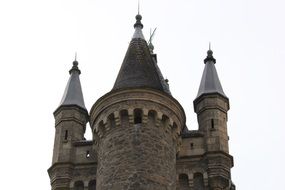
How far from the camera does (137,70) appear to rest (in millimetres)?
27906

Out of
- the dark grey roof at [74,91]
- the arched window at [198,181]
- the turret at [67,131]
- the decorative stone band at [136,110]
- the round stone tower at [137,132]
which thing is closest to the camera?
the round stone tower at [137,132]

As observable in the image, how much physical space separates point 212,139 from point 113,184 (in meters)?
5.51

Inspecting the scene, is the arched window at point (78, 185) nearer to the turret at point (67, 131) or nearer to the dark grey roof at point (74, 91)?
the turret at point (67, 131)

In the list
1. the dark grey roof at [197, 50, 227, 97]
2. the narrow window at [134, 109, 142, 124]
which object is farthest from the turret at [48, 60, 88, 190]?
the dark grey roof at [197, 50, 227, 97]

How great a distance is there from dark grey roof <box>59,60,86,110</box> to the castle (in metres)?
0.06

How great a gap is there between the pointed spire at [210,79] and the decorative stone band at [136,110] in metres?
3.34

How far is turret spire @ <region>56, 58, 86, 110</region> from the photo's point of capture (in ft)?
99.9

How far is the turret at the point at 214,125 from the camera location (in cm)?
2706

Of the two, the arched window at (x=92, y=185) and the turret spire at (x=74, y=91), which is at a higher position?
the turret spire at (x=74, y=91)

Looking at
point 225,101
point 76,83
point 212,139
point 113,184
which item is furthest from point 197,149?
point 76,83

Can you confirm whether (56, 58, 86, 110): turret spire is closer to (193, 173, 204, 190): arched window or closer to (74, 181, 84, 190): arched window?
(74, 181, 84, 190): arched window

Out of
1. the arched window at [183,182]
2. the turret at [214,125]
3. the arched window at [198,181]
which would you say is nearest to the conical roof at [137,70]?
the turret at [214,125]

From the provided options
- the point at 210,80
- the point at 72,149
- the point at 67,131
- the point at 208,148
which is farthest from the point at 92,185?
the point at 210,80

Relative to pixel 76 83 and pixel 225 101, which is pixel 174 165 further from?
pixel 76 83
